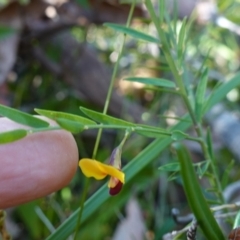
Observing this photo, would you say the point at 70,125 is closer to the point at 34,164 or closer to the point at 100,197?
the point at 34,164

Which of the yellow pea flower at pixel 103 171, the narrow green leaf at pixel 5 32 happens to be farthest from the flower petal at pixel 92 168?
the narrow green leaf at pixel 5 32

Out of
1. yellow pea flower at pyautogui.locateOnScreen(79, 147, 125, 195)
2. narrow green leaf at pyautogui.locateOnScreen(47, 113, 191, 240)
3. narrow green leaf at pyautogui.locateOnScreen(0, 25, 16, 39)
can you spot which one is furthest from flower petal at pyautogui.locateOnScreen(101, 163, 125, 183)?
narrow green leaf at pyautogui.locateOnScreen(0, 25, 16, 39)

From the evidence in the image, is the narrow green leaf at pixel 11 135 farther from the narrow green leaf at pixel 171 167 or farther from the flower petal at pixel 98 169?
the narrow green leaf at pixel 171 167

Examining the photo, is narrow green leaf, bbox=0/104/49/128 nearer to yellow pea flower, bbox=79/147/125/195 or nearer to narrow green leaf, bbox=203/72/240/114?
yellow pea flower, bbox=79/147/125/195

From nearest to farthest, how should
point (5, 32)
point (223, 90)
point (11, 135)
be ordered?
point (11, 135) < point (223, 90) < point (5, 32)

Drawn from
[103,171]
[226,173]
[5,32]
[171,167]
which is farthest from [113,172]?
[5,32]

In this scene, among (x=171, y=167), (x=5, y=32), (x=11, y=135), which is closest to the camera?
(x=11, y=135)
